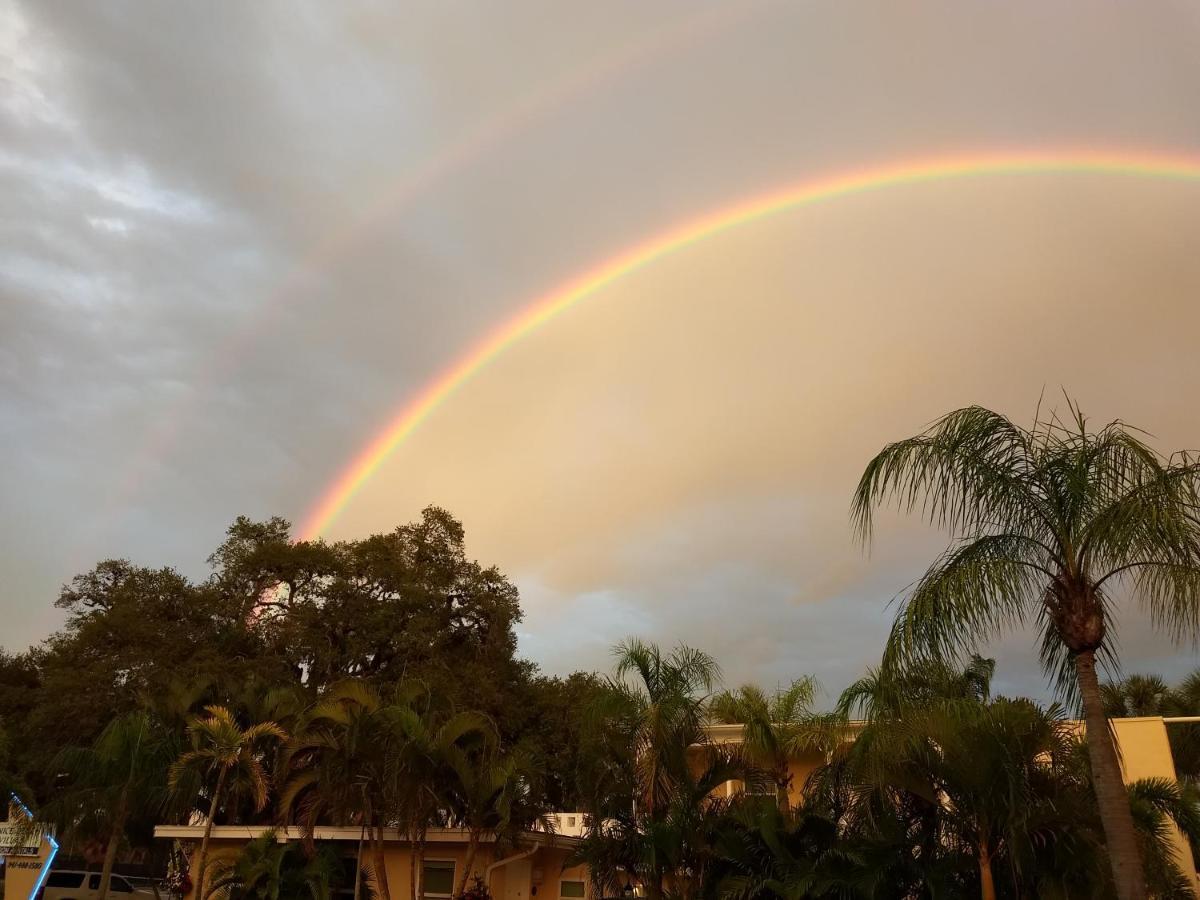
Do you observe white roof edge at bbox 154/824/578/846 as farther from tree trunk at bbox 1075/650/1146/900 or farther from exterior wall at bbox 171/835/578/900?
tree trunk at bbox 1075/650/1146/900

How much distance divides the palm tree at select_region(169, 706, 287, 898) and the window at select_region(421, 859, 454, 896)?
13.5 feet

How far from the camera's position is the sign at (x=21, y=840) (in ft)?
72.8

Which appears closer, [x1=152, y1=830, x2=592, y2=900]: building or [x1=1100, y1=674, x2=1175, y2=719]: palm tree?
[x1=152, y1=830, x2=592, y2=900]: building

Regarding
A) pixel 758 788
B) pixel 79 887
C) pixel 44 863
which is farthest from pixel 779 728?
pixel 79 887

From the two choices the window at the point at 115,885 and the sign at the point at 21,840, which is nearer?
the sign at the point at 21,840

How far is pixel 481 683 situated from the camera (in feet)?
97.1

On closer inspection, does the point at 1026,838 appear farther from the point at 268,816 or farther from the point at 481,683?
the point at 481,683

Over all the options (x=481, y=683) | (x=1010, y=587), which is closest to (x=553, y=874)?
(x=481, y=683)

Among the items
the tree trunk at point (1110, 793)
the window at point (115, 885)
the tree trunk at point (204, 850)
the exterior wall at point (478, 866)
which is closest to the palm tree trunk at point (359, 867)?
the exterior wall at point (478, 866)

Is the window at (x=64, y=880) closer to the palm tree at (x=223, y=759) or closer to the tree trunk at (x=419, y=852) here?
the palm tree at (x=223, y=759)

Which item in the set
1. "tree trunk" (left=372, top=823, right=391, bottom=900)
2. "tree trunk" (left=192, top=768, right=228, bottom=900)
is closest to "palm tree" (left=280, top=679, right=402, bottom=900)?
"tree trunk" (left=372, top=823, right=391, bottom=900)

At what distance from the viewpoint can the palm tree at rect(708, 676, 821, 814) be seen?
17.9 metres

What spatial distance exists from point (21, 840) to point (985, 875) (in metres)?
21.9

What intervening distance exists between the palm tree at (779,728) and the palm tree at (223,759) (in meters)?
10.7
